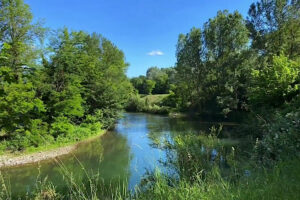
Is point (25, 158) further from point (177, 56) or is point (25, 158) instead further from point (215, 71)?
point (177, 56)

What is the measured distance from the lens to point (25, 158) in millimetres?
10633

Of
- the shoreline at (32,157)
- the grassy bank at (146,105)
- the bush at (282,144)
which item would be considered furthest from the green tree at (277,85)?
the grassy bank at (146,105)

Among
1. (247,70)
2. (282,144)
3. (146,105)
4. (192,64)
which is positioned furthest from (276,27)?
(146,105)

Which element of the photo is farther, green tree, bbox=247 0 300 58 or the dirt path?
green tree, bbox=247 0 300 58

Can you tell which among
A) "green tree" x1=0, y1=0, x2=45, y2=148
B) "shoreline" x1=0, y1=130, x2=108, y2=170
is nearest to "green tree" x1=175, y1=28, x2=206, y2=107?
"green tree" x1=0, y1=0, x2=45, y2=148

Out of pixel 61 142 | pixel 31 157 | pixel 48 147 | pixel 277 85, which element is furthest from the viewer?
pixel 61 142

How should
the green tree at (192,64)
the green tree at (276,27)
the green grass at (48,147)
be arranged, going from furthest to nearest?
the green tree at (192,64), the green tree at (276,27), the green grass at (48,147)

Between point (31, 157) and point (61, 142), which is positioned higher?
point (61, 142)

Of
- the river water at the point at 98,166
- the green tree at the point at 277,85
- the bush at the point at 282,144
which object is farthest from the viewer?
the green tree at the point at 277,85

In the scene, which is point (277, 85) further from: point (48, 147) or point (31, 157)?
point (31, 157)

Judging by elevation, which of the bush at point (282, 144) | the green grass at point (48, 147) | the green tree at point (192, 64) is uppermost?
the green tree at point (192, 64)

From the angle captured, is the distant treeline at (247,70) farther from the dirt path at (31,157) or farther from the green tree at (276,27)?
the dirt path at (31,157)

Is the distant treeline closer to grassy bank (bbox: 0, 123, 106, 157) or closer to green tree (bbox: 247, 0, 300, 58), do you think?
green tree (bbox: 247, 0, 300, 58)

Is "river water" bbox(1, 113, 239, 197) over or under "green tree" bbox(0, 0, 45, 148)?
under
